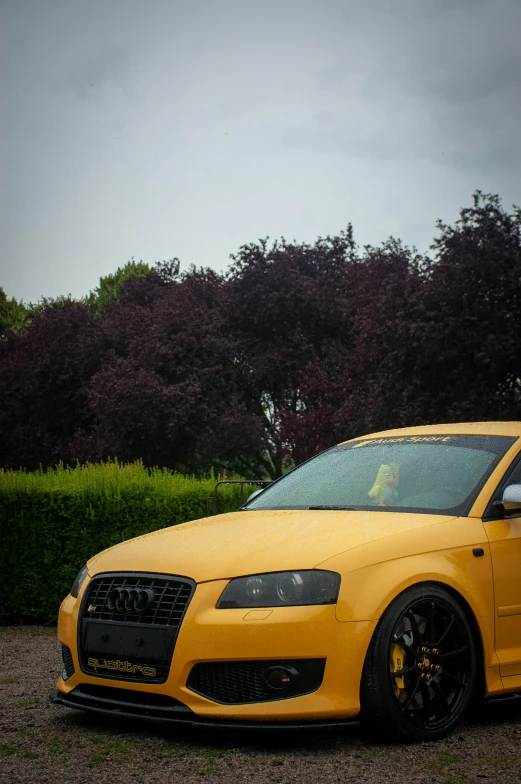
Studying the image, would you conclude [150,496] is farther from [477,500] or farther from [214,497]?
[477,500]

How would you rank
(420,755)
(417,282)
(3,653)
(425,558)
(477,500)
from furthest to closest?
1. (417,282)
2. (3,653)
3. (477,500)
4. (425,558)
5. (420,755)

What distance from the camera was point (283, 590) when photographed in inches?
208

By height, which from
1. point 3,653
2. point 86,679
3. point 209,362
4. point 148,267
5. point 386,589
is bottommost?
point 3,653

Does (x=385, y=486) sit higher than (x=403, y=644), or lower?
higher

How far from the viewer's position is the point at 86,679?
5891 millimetres

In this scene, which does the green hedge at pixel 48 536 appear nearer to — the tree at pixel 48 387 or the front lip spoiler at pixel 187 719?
the front lip spoiler at pixel 187 719

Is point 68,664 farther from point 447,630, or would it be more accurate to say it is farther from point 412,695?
point 447,630

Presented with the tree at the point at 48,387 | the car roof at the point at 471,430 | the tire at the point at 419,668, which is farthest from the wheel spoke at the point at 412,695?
the tree at the point at 48,387

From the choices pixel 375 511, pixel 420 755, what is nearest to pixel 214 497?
pixel 375 511

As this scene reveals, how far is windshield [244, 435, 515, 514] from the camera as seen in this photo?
245 inches

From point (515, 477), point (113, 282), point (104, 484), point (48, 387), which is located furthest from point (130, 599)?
point (113, 282)

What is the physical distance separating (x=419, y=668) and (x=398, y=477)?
136cm

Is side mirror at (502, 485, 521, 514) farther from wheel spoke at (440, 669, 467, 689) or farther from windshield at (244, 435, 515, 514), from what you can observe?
wheel spoke at (440, 669, 467, 689)

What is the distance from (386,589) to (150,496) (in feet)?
24.7
